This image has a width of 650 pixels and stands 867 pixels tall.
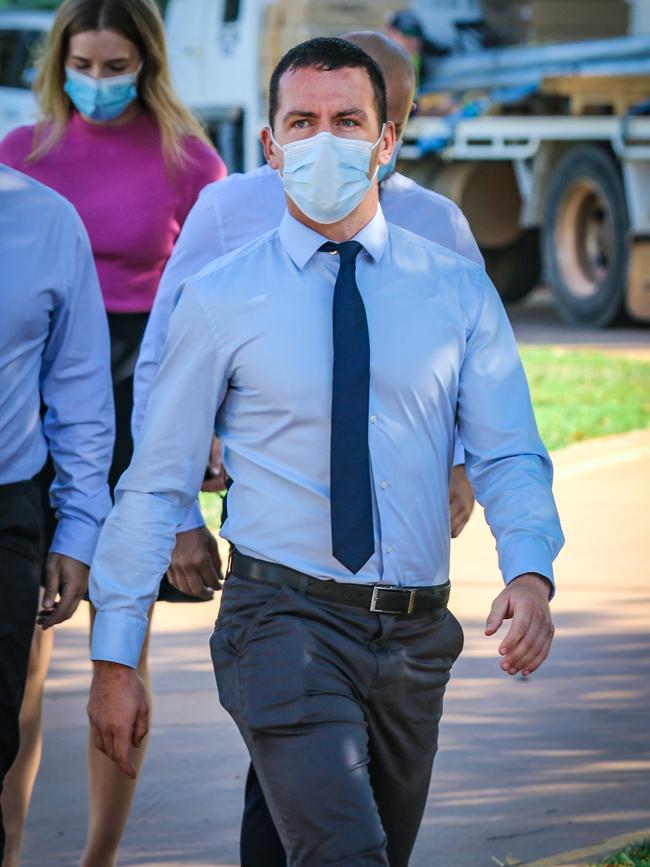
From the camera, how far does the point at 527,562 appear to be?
119 inches

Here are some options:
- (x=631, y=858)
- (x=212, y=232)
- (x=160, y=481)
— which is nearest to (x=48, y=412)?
(x=212, y=232)

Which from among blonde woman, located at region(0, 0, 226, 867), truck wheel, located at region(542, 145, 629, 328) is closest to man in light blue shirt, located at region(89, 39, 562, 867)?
blonde woman, located at region(0, 0, 226, 867)

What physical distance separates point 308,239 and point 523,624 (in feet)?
2.79

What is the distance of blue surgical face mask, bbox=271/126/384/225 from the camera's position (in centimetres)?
320

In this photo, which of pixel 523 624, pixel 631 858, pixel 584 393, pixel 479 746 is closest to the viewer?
pixel 523 624

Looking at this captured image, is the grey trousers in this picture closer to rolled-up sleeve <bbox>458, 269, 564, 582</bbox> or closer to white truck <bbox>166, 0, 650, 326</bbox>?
rolled-up sleeve <bbox>458, 269, 564, 582</bbox>

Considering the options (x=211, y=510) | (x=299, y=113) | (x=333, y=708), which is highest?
(x=299, y=113)

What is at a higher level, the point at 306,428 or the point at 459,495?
the point at 306,428

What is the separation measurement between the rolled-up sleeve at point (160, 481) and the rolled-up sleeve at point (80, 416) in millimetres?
560

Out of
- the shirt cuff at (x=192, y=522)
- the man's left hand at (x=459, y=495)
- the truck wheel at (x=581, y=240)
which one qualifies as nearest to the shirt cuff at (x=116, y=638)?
the shirt cuff at (x=192, y=522)

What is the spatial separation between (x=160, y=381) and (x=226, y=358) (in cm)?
15

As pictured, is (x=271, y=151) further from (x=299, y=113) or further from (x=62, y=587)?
(x=62, y=587)

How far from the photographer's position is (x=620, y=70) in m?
15.3

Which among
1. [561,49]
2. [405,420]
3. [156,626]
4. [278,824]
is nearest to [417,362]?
[405,420]
